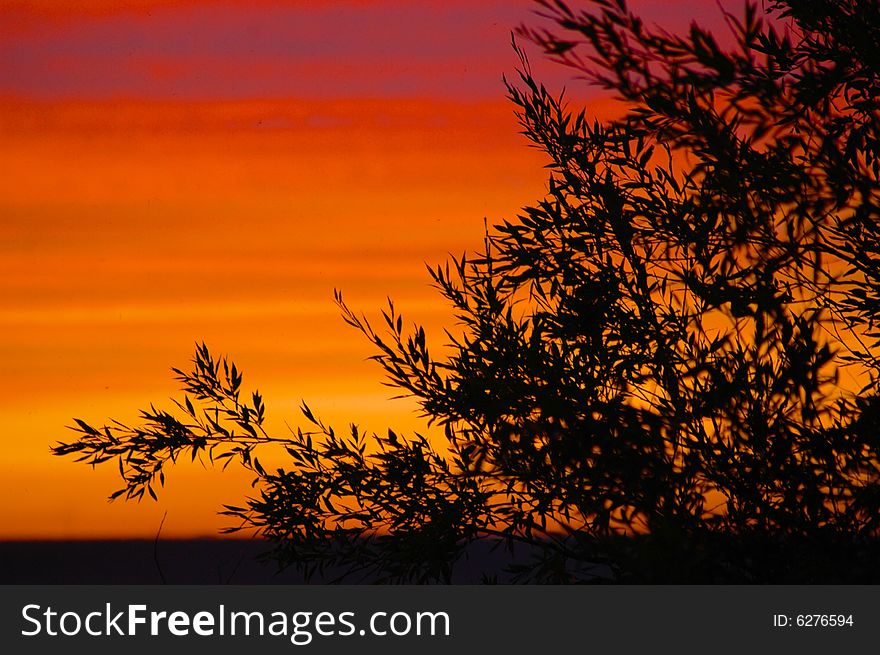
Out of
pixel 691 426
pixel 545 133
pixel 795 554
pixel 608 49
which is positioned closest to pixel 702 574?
pixel 795 554

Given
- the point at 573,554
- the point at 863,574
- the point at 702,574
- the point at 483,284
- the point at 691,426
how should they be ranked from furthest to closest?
the point at 483,284 → the point at 573,554 → the point at 691,426 → the point at 702,574 → the point at 863,574

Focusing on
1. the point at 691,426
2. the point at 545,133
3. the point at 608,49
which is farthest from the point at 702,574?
the point at 545,133

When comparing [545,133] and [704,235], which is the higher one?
[545,133]

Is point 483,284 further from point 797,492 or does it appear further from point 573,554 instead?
point 797,492

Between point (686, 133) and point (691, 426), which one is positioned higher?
point (686, 133)

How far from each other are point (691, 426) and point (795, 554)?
939 mm

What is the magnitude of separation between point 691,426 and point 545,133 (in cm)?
255

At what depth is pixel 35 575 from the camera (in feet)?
26.4

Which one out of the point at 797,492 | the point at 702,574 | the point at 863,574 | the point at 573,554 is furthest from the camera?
the point at 573,554

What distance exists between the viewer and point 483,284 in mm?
7750

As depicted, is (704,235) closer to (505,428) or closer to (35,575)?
(505,428)

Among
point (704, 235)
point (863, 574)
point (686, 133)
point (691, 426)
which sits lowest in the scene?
point (863, 574)

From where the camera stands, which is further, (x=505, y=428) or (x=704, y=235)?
(x=505, y=428)

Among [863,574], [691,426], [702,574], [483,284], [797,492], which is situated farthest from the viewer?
[483,284]
